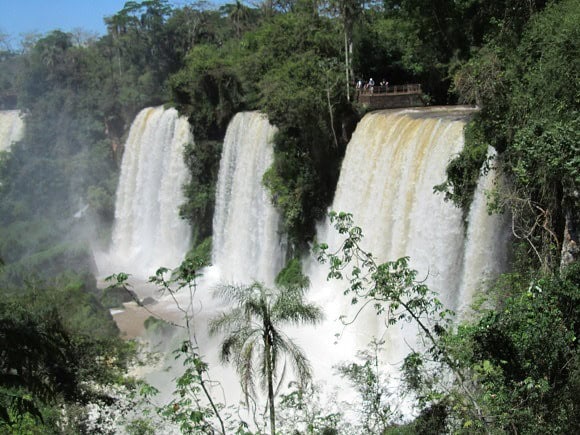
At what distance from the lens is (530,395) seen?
868cm

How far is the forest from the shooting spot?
9.30 metres

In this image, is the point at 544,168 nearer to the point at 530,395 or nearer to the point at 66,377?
the point at 530,395

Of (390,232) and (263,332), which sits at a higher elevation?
(390,232)

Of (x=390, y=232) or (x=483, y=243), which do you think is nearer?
(x=483, y=243)

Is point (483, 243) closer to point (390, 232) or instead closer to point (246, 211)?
point (390, 232)

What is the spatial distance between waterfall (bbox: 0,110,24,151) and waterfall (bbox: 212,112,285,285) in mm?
25391

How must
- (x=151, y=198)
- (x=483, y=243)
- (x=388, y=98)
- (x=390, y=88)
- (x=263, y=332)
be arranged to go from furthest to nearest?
(x=151, y=198)
(x=390, y=88)
(x=388, y=98)
(x=483, y=243)
(x=263, y=332)

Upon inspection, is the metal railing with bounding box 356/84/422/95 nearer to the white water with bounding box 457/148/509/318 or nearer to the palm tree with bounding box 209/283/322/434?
the white water with bounding box 457/148/509/318

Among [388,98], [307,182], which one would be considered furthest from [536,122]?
[307,182]

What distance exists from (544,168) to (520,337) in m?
3.25

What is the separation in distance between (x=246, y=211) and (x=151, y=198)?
994 cm

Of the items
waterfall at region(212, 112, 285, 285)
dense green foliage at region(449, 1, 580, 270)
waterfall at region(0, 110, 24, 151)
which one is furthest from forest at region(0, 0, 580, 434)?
waterfall at region(0, 110, 24, 151)

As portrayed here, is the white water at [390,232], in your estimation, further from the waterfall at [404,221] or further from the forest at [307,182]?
the forest at [307,182]

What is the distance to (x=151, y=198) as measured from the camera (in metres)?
34.1
